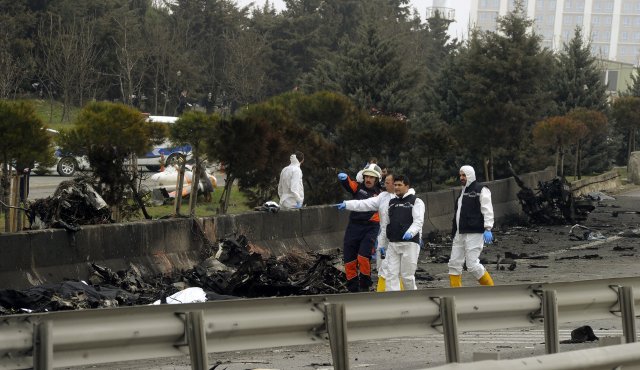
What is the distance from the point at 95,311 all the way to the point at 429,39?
3940 inches

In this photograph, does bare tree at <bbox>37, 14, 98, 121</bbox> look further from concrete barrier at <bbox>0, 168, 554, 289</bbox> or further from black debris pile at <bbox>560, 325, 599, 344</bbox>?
black debris pile at <bbox>560, 325, 599, 344</bbox>

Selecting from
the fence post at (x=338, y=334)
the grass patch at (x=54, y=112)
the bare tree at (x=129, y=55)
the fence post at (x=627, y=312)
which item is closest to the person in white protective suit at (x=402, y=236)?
the fence post at (x=627, y=312)

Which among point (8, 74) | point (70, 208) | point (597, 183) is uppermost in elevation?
point (8, 74)

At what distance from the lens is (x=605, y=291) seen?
10.4 m

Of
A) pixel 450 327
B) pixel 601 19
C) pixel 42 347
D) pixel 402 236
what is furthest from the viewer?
pixel 601 19

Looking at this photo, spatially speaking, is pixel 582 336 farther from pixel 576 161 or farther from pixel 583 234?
pixel 576 161

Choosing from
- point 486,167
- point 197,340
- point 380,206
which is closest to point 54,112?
point 486,167

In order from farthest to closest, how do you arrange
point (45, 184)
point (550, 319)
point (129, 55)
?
1. point (129, 55)
2. point (45, 184)
3. point (550, 319)

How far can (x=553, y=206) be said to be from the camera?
30859mm

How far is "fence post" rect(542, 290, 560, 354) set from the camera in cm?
972

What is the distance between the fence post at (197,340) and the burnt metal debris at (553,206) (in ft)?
76.0

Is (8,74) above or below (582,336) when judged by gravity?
above

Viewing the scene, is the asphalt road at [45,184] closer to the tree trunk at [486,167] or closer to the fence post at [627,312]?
the tree trunk at [486,167]

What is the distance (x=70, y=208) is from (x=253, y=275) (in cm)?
345
